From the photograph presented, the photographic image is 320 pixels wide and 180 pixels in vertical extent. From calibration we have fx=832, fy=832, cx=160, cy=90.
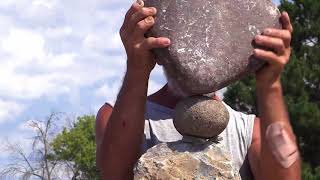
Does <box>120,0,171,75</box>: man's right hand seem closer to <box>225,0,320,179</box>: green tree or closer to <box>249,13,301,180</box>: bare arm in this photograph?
<box>249,13,301,180</box>: bare arm

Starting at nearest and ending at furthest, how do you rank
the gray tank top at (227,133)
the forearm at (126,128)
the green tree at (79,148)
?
1. the forearm at (126,128)
2. the gray tank top at (227,133)
3. the green tree at (79,148)

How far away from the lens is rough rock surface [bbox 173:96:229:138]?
330cm

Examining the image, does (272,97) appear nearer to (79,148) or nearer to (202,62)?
(202,62)

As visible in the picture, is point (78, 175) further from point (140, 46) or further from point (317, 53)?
point (140, 46)

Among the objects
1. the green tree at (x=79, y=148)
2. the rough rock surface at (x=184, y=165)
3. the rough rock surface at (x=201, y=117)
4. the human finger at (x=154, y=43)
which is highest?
the human finger at (x=154, y=43)

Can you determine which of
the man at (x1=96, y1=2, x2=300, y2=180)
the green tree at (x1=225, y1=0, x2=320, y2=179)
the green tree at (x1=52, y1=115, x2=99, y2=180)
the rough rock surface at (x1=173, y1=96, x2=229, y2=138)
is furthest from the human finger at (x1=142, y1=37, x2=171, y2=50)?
the green tree at (x1=52, y1=115, x2=99, y2=180)

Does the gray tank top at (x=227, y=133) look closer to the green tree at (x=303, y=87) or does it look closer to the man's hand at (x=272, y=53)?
the man's hand at (x=272, y=53)

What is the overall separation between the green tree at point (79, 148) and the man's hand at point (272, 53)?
31.5 m

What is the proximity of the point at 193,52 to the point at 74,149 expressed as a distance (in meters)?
32.7

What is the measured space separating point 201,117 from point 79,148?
32.6 meters

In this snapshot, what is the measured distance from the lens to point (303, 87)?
2058 centimetres

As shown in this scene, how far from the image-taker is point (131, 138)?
10.9ft

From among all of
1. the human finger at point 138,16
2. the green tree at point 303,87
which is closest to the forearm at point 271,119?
the human finger at point 138,16

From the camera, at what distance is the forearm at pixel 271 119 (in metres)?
3.24
